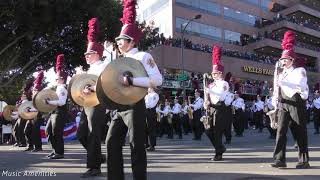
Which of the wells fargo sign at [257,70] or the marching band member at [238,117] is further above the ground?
the wells fargo sign at [257,70]

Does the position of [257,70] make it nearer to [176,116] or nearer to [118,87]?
[176,116]

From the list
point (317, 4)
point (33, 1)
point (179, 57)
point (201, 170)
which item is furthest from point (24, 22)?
point (317, 4)

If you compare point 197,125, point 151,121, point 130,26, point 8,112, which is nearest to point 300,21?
point 197,125

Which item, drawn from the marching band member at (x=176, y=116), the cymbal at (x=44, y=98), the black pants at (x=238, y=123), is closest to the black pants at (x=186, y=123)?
the marching band member at (x=176, y=116)

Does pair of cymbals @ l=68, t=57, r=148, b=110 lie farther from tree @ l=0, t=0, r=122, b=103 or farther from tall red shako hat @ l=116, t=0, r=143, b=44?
tree @ l=0, t=0, r=122, b=103

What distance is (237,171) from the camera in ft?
27.7

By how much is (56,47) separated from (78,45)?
138cm

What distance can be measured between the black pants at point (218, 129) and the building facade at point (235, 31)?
33.0 meters

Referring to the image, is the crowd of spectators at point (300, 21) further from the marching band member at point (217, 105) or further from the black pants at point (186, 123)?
the marching band member at point (217, 105)

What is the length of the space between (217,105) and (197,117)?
1035 cm

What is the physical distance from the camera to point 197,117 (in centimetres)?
2083

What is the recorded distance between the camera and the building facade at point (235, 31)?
162 feet

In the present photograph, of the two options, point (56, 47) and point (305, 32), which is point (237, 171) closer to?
point (56, 47)

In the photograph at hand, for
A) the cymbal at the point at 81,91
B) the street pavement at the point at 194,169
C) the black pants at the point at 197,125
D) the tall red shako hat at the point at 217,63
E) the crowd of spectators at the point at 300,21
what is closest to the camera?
the street pavement at the point at 194,169
